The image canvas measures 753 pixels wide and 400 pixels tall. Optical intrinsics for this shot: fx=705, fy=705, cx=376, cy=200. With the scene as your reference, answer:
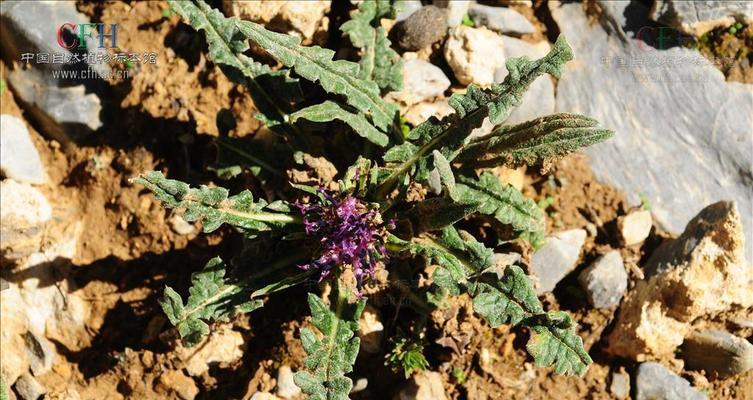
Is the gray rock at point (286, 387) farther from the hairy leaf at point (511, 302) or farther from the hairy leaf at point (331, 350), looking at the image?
the hairy leaf at point (511, 302)

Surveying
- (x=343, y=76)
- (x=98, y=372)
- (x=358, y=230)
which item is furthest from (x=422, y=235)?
(x=98, y=372)

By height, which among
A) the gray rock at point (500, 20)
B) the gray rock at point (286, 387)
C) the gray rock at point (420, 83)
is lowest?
the gray rock at point (286, 387)

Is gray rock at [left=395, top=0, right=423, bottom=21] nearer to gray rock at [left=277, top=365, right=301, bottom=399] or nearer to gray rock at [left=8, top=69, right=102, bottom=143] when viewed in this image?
gray rock at [left=8, top=69, right=102, bottom=143]

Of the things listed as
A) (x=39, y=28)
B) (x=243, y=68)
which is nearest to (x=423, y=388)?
(x=243, y=68)

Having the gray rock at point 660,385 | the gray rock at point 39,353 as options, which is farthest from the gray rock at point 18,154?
the gray rock at point 660,385

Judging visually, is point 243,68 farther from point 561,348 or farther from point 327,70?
point 561,348
